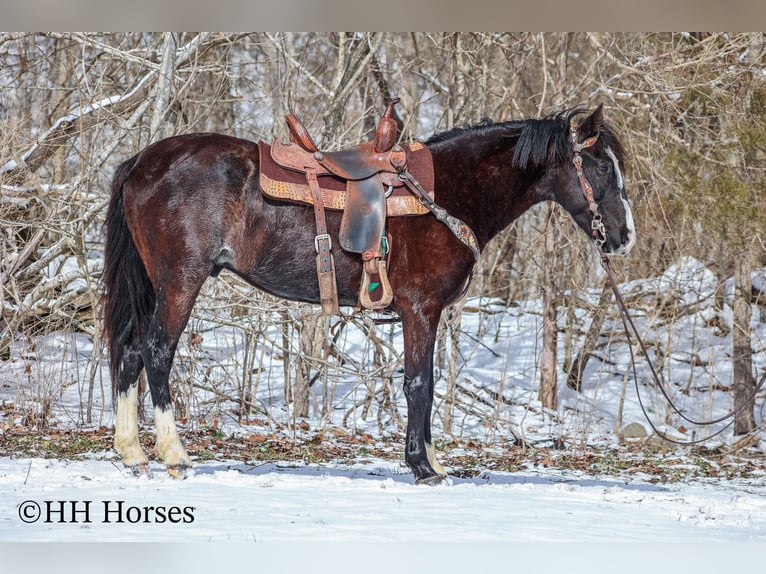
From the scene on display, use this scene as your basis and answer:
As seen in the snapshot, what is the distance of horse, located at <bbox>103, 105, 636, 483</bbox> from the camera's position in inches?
180

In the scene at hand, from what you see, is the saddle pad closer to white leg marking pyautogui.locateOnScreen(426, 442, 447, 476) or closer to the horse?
the horse

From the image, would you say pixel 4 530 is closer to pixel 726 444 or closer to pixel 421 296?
pixel 421 296

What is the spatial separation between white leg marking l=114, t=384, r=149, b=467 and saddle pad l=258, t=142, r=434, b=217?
1.39m

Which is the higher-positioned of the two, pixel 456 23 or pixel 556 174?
pixel 456 23

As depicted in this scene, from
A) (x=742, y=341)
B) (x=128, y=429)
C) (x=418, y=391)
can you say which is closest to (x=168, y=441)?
(x=128, y=429)

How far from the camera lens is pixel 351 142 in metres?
7.68

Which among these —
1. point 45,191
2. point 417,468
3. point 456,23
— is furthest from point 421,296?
point 45,191

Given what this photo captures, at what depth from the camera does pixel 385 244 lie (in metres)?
4.63

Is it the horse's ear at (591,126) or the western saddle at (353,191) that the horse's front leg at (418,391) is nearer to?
the western saddle at (353,191)

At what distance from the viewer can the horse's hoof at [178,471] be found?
4.48 metres

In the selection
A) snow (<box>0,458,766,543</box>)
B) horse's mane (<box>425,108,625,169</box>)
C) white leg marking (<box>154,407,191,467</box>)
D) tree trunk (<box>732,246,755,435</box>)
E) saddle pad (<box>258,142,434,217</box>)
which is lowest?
snow (<box>0,458,766,543</box>)

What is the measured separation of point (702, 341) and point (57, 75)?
826cm

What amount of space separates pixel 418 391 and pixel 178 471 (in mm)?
1351

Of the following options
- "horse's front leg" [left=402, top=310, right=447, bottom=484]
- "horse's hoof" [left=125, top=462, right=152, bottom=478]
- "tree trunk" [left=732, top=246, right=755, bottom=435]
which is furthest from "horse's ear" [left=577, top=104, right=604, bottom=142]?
"tree trunk" [left=732, top=246, right=755, bottom=435]
